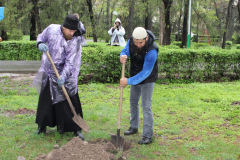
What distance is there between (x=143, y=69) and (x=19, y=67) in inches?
338

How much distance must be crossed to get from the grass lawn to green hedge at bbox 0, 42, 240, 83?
611 mm

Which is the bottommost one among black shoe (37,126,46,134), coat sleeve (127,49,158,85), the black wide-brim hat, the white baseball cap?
black shoe (37,126,46,134)

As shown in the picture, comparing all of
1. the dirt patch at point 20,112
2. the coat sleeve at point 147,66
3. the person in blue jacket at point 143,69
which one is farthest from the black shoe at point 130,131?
the dirt patch at point 20,112

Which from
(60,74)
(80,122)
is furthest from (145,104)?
(60,74)

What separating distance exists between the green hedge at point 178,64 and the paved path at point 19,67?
3.11 metres

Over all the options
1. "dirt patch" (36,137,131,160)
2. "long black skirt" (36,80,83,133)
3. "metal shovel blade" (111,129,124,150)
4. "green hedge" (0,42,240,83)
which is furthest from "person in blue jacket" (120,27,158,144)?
"green hedge" (0,42,240,83)

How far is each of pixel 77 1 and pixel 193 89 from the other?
42.9 ft

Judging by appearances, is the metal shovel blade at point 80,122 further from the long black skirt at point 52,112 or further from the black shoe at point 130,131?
the black shoe at point 130,131

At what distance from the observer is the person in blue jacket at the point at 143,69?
3643 millimetres

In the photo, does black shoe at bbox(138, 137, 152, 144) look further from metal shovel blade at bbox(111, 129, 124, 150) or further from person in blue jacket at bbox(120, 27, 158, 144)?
metal shovel blade at bbox(111, 129, 124, 150)

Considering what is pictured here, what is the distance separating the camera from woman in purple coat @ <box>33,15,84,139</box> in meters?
3.82

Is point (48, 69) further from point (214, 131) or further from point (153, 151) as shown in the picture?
point (214, 131)

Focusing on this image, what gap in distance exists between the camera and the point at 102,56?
8086mm

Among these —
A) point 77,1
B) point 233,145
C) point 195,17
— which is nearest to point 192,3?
point 195,17
